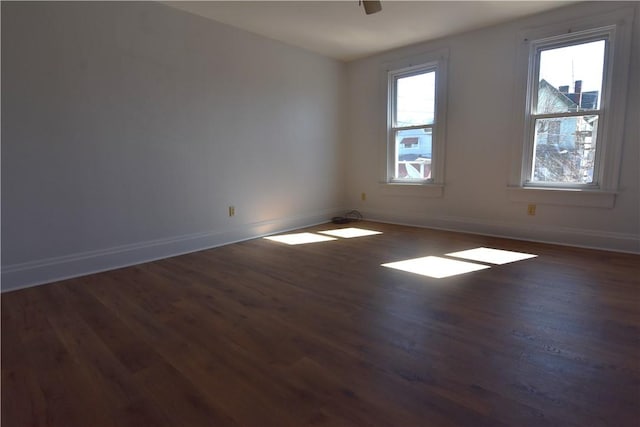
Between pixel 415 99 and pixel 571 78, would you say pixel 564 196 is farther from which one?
pixel 415 99

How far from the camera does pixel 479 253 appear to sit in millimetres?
3238

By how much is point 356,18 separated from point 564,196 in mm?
2788

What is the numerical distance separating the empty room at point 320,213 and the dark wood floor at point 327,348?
0.01 m

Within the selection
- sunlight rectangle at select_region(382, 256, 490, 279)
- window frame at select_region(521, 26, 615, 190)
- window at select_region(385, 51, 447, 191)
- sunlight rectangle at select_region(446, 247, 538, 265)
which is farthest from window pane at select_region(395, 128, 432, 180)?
sunlight rectangle at select_region(382, 256, 490, 279)

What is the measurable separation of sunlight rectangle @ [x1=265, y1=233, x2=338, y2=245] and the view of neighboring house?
2.43 m

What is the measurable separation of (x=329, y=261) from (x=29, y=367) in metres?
2.09

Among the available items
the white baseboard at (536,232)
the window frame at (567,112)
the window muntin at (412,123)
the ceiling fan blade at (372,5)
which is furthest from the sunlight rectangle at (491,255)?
the ceiling fan blade at (372,5)

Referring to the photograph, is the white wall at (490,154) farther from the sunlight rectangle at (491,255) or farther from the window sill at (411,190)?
the sunlight rectangle at (491,255)

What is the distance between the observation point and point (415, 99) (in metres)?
4.49

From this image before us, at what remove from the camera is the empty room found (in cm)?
140

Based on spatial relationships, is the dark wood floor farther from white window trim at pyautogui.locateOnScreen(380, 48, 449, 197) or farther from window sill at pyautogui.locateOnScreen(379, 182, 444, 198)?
white window trim at pyautogui.locateOnScreen(380, 48, 449, 197)

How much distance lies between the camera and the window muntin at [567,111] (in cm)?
324

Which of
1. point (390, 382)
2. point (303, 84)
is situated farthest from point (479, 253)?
point (303, 84)

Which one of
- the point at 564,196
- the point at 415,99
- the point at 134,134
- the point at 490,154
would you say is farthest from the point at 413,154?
the point at 134,134
